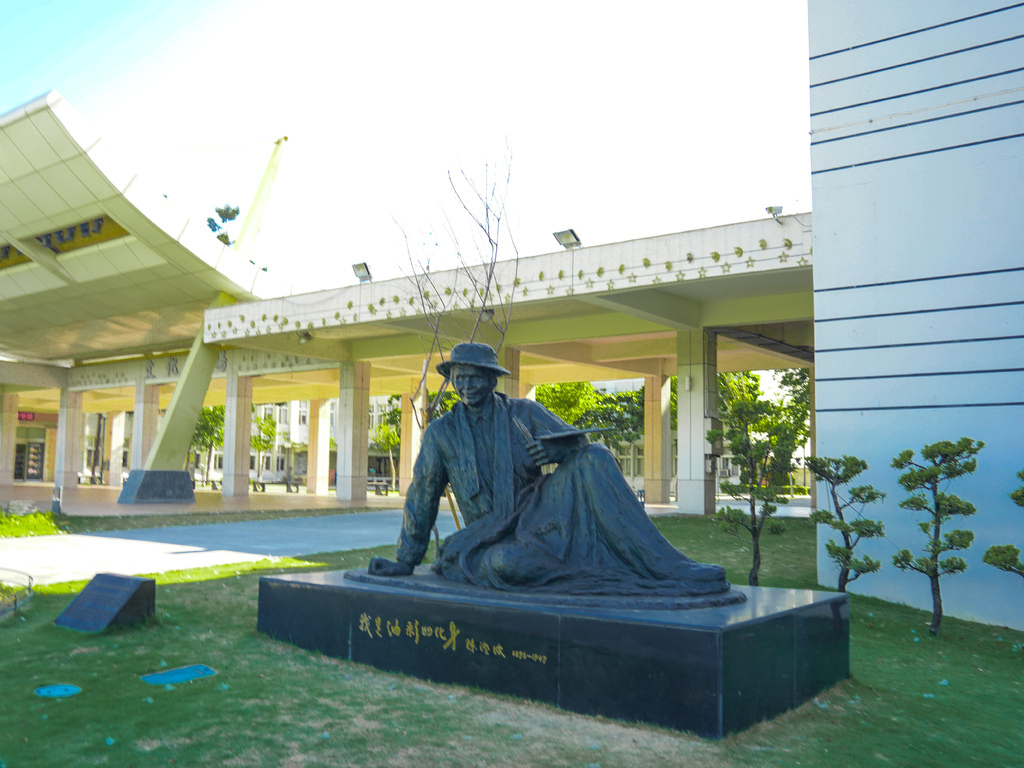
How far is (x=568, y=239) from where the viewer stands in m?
14.5

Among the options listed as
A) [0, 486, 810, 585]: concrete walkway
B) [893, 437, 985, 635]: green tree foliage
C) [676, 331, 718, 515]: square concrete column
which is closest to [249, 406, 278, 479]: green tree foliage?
[0, 486, 810, 585]: concrete walkway

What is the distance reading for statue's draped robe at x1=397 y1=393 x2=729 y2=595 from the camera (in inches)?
181

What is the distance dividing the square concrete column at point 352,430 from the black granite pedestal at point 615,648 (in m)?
18.9

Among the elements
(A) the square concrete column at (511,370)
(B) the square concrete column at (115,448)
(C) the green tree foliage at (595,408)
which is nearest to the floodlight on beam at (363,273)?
(A) the square concrete column at (511,370)

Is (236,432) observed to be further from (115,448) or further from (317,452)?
(115,448)

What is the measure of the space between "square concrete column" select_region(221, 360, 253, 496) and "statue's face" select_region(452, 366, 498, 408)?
2145cm

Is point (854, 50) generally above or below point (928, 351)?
above

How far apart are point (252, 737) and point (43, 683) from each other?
175 cm

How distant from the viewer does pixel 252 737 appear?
149 inches

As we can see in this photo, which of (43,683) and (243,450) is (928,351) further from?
(243,450)

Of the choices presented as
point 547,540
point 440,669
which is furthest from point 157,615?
point 547,540

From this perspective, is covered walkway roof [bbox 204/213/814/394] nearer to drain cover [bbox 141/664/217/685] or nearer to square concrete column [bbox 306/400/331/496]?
drain cover [bbox 141/664/217/685]

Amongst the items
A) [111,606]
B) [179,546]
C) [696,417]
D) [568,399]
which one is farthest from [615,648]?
[568,399]

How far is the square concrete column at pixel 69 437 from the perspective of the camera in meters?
33.4
